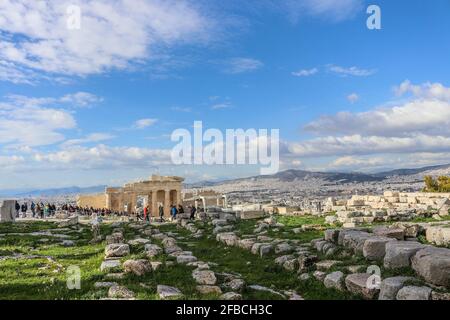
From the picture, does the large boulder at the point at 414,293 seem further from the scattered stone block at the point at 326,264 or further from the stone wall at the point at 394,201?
the stone wall at the point at 394,201

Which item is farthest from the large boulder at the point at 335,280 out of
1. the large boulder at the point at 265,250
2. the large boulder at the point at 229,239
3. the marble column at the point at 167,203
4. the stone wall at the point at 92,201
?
the stone wall at the point at 92,201

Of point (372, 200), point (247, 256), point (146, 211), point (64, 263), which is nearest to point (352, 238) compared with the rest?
point (247, 256)

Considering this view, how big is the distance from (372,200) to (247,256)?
27765 millimetres

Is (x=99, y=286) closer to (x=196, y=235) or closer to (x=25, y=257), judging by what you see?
(x=25, y=257)

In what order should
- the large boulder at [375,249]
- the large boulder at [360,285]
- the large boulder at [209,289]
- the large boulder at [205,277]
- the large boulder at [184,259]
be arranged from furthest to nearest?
the large boulder at [184,259]
the large boulder at [375,249]
the large boulder at [205,277]
the large boulder at [209,289]
the large boulder at [360,285]

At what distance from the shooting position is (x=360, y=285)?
945 cm

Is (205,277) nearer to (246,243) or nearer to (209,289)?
(209,289)

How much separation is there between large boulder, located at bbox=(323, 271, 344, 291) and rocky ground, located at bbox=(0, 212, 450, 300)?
0.07 feet

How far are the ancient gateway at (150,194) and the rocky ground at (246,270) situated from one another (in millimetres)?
28640

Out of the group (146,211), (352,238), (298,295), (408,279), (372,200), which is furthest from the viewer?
(372,200)

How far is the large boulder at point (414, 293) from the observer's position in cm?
808

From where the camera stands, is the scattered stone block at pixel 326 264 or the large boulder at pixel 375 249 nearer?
the scattered stone block at pixel 326 264

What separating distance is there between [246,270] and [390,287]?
17.3 ft
